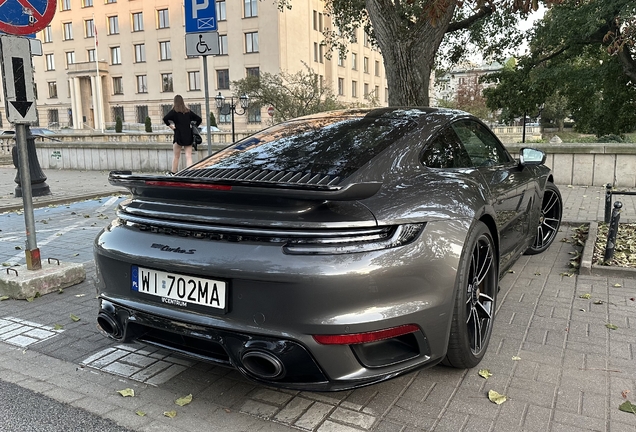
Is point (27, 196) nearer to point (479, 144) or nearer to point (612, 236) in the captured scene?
point (479, 144)

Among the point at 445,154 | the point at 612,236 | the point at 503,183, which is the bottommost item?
the point at 612,236

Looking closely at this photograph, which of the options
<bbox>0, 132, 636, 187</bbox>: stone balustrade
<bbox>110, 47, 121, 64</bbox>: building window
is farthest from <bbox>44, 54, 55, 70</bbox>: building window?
<bbox>0, 132, 636, 187</bbox>: stone balustrade

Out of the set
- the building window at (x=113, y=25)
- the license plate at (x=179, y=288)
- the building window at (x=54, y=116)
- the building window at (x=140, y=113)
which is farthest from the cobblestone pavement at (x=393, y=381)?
the building window at (x=54, y=116)

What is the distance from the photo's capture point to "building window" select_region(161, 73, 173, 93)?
51250 mm

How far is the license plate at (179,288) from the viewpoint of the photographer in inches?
90.7

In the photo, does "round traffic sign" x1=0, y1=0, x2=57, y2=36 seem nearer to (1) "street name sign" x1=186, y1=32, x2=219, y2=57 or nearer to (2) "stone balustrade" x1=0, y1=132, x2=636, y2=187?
(1) "street name sign" x1=186, y1=32, x2=219, y2=57

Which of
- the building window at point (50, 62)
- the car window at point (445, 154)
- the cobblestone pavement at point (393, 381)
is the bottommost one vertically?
the cobblestone pavement at point (393, 381)

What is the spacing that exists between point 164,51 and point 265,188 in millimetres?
53574

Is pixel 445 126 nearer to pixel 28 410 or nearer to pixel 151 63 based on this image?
pixel 28 410

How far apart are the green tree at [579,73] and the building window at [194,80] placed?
34.4 meters

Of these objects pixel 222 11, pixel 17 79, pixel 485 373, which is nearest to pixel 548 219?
pixel 485 373

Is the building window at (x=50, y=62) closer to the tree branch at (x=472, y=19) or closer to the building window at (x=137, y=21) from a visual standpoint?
the building window at (x=137, y=21)

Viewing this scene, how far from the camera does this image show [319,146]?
309 centimetres

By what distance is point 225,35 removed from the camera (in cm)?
4816
